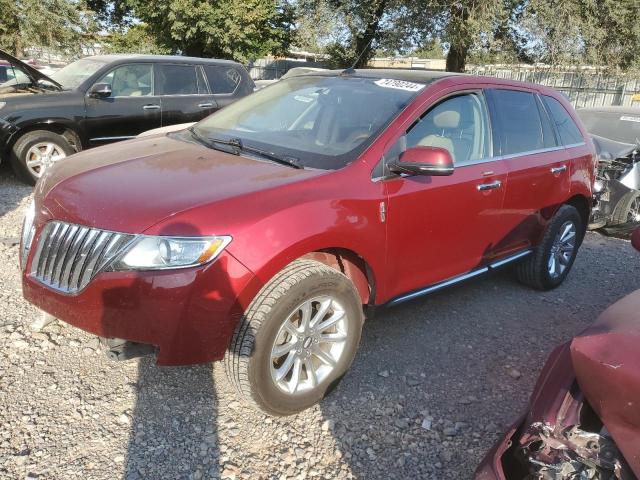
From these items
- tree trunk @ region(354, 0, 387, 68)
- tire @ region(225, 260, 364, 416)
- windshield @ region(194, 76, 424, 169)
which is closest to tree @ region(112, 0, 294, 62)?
tree trunk @ region(354, 0, 387, 68)

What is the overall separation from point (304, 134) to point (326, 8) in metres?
18.0

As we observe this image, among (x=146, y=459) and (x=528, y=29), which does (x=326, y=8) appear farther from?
(x=146, y=459)

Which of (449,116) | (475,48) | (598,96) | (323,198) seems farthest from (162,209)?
(598,96)

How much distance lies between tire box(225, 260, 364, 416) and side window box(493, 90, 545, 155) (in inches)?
73.2

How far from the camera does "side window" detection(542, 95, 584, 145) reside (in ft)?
15.1

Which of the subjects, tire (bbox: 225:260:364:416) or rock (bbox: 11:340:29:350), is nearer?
tire (bbox: 225:260:364:416)

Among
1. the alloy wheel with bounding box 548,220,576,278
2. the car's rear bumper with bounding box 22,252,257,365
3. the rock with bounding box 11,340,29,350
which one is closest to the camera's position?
the car's rear bumper with bounding box 22,252,257,365

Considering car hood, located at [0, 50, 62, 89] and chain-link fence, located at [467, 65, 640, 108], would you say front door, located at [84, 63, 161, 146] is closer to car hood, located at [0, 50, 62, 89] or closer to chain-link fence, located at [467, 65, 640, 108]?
car hood, located at [0, 50, 62, 89]

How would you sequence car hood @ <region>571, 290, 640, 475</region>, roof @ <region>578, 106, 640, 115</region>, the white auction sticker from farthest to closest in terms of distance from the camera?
roof @ <region>578, 106, 640, 115</region> → the white auction sticker → car hood @ <region>571, 290, 640, 475</region>

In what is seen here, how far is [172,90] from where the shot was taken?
7961 millimetres

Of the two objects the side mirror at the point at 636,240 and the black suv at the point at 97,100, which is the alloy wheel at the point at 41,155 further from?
the side mirror at the point at 636,240

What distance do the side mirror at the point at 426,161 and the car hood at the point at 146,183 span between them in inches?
20.2

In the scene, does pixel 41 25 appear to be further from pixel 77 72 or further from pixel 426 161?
pixel 426 161

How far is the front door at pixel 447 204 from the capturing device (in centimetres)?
318
